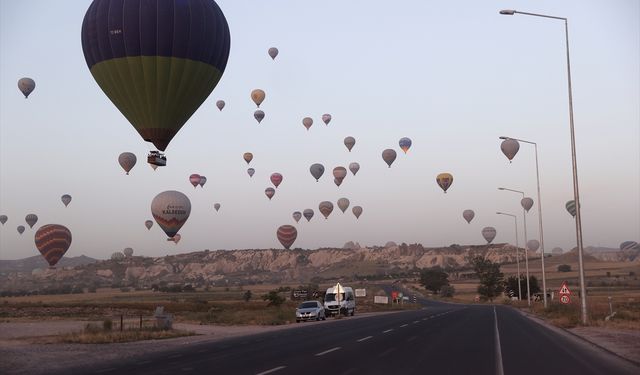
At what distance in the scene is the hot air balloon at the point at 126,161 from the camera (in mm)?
71375

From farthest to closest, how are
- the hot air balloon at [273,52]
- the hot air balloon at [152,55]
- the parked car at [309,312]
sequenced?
the hot air balloon at [273,52]
the parked car at [309,312]
the hot air balloon at [152,55]

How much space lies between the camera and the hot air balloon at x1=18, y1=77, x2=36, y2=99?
75.0 meters

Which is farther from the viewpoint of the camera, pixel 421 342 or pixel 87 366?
pixel 421 342

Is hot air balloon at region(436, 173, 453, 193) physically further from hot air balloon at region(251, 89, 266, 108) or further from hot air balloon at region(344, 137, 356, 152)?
hot air balloon at region(251, 89, 266, 108)

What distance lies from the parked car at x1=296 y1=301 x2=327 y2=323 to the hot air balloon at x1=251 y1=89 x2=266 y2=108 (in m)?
32.5

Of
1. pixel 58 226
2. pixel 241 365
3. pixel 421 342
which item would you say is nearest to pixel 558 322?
pixel 421 342

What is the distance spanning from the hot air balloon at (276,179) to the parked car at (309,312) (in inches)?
1621

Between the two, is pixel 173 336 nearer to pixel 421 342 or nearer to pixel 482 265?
pixel 421 342

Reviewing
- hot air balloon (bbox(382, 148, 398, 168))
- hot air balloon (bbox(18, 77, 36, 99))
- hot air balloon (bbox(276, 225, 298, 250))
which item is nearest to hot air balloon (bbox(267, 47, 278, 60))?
hot air balloon (bbox(382, 148, 398, 168))

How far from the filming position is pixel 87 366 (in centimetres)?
2103

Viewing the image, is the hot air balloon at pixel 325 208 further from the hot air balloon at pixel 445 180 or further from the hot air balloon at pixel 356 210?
the hot air balloon at pixel 445 180

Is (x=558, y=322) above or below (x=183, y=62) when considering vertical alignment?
below

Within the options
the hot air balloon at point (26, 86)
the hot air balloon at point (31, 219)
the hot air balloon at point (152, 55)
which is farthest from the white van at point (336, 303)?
the hot air balloon at point (31, 219)

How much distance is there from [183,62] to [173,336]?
14.6 m
